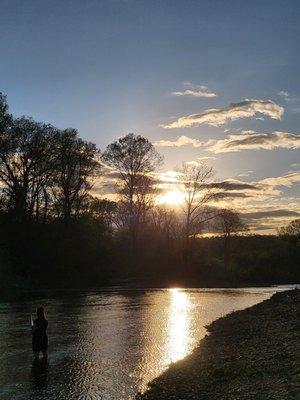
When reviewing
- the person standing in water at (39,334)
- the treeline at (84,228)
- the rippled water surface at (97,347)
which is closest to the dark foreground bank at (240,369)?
the rippled water surface at (97,347)

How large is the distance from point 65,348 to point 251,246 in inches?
4502

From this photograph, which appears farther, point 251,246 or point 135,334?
point 251,246

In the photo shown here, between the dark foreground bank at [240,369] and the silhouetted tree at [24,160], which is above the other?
the silhouetted tree at [24,160]

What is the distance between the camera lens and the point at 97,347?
812 inches

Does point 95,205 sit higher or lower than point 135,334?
higher

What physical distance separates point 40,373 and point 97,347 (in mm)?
5129

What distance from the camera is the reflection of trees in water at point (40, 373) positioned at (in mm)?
14398

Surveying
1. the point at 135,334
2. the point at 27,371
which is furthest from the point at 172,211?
the point at 27,371

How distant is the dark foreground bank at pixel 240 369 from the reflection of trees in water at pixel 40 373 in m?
3.32

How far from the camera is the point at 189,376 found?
1416cm

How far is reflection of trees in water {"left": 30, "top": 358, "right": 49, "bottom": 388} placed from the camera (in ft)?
47.2

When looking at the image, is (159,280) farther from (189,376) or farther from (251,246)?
(189,376)

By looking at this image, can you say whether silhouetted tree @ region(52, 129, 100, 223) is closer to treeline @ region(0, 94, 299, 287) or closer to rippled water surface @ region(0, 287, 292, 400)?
treeline @ region(0, 94, 299, 287)

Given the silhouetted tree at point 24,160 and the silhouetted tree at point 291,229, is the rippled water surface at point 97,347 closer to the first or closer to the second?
the silhouetted tree at point 24,160
